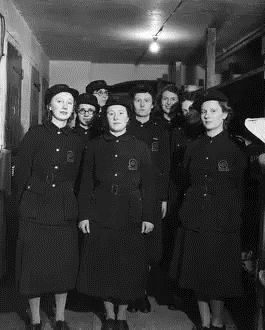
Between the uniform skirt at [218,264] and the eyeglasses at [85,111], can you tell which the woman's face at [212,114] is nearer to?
the uniform skirt at [218,264]

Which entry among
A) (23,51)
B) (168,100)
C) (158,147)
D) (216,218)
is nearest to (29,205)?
(216,218)

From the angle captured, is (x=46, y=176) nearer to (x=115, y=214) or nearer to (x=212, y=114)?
(x=115, y=214)

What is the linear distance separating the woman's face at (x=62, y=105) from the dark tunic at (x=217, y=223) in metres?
1.07

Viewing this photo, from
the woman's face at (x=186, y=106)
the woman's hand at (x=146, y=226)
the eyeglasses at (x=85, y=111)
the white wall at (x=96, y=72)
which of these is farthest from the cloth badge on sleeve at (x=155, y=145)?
the white wall at (x=96, y=72)

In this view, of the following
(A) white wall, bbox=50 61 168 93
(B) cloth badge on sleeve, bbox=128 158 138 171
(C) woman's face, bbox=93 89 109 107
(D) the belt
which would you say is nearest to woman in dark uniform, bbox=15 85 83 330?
(D) the belt

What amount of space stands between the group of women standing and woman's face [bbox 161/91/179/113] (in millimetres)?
1115

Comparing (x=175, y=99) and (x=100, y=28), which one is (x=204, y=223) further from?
(x=100, y=28)

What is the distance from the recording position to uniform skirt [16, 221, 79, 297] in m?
3.86

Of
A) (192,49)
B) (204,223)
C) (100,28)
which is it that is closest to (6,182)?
(204,223)

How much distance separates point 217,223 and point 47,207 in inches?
49.7

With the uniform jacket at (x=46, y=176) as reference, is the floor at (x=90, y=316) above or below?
below

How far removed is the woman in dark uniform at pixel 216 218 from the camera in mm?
3857

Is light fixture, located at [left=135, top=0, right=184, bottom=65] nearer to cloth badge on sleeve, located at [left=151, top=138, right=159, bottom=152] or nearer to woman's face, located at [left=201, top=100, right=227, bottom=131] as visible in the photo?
cloth badge on sleeve, located at [left=151, top=138, right=159, bottom=152]

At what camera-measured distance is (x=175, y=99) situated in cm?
509
